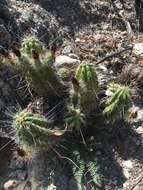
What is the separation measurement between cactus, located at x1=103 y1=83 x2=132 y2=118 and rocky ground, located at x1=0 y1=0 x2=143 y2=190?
0.35 m

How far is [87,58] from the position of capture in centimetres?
320

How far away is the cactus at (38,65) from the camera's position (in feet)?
7.14

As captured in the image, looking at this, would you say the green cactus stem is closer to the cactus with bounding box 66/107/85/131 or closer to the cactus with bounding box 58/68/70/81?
the cactus with bounding box 66/107/85/131

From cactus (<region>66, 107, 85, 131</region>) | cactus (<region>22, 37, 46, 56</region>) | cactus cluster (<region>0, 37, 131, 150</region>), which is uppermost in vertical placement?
cactus (<region>22, 37, 46, 56</region>)

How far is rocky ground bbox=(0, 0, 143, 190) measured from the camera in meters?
2.37

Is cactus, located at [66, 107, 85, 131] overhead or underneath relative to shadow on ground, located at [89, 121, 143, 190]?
overhead

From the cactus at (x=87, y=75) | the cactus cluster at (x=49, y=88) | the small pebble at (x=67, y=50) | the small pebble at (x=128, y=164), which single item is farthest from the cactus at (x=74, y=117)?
the small pebble at (x=67, y=50)

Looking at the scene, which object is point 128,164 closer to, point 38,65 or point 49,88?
point 49,88

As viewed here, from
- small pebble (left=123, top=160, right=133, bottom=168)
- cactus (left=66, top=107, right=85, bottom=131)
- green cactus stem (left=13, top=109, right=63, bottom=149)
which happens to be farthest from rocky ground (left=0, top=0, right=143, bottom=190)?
cactus (left=66, top=107, right=85, bottom=131)

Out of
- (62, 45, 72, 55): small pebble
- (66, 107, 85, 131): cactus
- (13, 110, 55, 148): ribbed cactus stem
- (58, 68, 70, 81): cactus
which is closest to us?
(13, 110, 55, 148): ribbed cactus stem

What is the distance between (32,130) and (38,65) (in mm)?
650

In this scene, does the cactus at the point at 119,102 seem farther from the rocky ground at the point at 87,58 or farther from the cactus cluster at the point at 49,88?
the rocky ground at the point at 87,58

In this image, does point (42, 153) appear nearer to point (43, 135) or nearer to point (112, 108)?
point (43, 135)

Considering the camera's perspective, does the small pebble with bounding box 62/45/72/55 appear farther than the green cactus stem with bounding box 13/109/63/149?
Yes
